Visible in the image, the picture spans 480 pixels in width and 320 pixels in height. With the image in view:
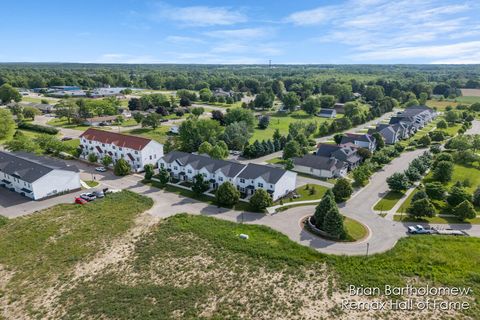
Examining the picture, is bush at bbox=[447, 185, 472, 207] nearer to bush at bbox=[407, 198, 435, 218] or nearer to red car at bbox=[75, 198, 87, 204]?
bush at bbox=[407, 198, 435, 218]

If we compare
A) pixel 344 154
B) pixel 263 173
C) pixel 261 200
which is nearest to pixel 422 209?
pixel 261 200

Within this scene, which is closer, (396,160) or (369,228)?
(369,228)

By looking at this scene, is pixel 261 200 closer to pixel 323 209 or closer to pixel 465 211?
pixel 323 209

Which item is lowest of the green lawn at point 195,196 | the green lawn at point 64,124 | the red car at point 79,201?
the green lawn at point 195,196

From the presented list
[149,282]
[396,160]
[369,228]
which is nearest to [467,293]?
[369,228]

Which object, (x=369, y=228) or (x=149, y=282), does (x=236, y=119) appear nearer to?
(x=369, y=228)

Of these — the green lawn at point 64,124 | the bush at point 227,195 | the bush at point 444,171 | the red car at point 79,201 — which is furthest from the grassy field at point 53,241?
the green lawn at point 64,124

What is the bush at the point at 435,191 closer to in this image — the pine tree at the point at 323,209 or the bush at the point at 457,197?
the bush at the point at 457,197
